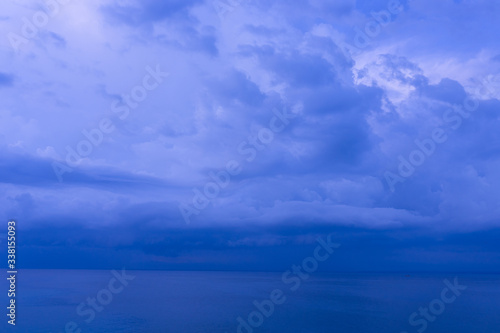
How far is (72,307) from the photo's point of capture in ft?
207

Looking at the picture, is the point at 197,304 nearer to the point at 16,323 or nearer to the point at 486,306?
the point at 16,323

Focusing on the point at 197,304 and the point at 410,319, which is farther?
the point at 197,304

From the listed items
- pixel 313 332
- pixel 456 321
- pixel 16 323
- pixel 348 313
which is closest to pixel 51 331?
pixel 16 323

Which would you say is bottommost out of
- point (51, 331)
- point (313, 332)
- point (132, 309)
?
point (313, 332)

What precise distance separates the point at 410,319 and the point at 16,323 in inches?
1847

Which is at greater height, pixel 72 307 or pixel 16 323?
pixel 72 307

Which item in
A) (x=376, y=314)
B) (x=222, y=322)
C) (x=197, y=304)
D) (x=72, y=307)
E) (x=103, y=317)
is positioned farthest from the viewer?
(x=197, y=304)

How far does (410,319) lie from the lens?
53.4 m

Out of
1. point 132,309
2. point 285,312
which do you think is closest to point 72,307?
point 132,309

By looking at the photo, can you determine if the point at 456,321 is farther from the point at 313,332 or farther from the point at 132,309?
the point at 132,309

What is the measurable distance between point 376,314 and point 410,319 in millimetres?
5787

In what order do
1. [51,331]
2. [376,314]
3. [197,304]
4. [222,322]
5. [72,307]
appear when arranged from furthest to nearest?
[197,304]
[72,307]
[376,314]
[222,322]
[51,331]

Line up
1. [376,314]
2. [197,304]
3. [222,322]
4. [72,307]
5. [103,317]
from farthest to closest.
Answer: [197,304]
[72,307]
[376,314]
[103,317]
[222,322]

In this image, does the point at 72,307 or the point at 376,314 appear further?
Answer: the point at 72,307
